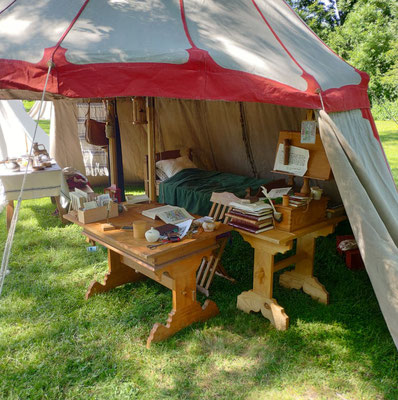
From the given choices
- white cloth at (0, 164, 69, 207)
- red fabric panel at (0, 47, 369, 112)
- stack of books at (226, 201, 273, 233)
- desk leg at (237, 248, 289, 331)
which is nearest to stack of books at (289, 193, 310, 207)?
stack of books at (226, 201, 273, 233)

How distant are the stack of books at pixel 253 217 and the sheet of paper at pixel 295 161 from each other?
0.32 m

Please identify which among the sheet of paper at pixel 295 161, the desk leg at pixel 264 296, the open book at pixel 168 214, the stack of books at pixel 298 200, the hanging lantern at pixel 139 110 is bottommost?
the desk leg at pixel 264 296

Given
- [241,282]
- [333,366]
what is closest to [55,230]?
[241,282]

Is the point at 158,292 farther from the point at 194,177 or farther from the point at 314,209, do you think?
the point at 194,177

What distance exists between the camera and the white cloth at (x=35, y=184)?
15.1 ft

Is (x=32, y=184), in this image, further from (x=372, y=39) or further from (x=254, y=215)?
(x=372, y=39)

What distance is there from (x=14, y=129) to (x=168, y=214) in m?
4.40

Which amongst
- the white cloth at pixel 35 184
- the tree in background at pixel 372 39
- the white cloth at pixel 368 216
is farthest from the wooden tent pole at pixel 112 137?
the tree in background at pixel 372 39

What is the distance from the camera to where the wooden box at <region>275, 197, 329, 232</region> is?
2832mm

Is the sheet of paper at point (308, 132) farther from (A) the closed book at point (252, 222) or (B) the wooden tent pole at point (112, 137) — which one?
(B) the wooden tent pole at point (112, 137)

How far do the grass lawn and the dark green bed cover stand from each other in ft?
3.81

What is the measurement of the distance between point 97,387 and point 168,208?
1.48 m

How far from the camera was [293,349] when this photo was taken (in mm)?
2660

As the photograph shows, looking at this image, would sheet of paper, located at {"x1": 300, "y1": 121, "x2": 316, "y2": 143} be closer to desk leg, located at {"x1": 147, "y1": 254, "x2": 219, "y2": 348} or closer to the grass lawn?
desk leg, located at {"x1": 147, "y1": 254, "x2": 219, "y2": 348}
